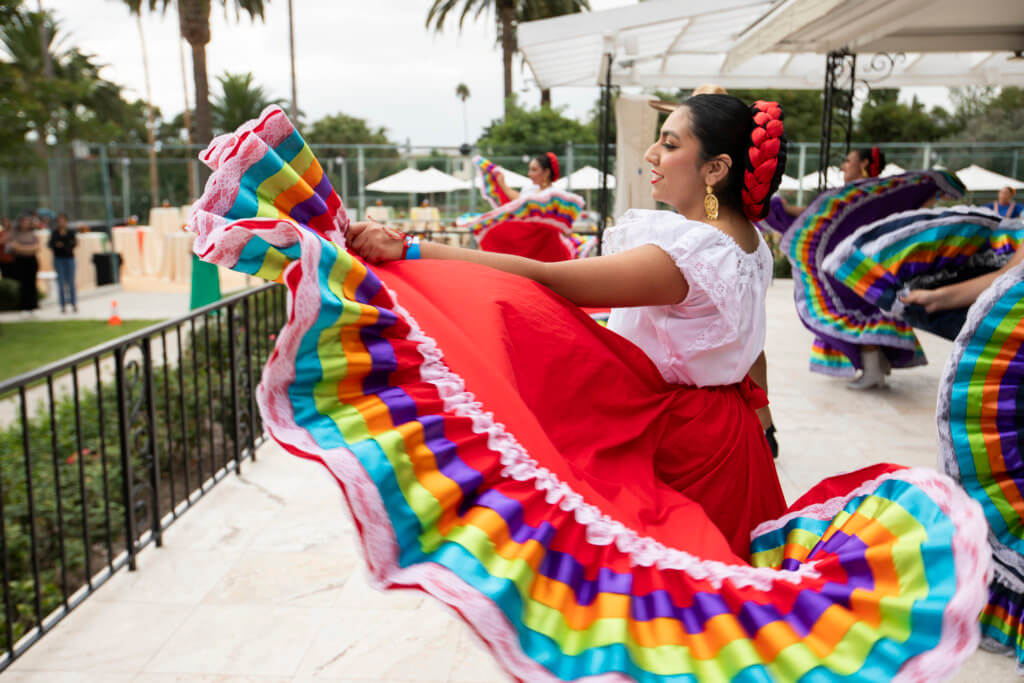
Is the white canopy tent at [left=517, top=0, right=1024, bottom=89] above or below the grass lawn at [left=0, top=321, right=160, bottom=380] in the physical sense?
above

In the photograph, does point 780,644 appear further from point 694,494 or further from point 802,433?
point 802,433

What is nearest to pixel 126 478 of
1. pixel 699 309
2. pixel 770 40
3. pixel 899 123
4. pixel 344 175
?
pixel 699 309

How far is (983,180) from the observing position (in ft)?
51.0

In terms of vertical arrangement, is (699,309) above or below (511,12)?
below

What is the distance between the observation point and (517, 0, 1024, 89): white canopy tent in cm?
624

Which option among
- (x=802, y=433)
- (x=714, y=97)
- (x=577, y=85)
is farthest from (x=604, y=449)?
(x=577, y=85)

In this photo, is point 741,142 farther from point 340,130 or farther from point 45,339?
point 340,130

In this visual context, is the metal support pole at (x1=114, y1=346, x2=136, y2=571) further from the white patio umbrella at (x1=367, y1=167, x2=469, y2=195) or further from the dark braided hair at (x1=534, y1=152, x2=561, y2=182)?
the white patio umbrella at (x1=367, y1=167, x2=469, y2=195)

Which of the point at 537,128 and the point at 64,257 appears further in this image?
the point at 537,128

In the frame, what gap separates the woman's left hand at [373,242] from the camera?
1487 millimetres

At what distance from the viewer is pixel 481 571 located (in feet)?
3.68

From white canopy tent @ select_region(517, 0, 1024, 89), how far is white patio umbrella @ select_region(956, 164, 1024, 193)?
21.4ft

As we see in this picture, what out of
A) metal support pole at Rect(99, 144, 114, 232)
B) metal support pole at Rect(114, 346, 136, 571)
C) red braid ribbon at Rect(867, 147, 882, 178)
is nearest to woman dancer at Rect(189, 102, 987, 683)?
metal support pole at Rect(114, 346, 136, 571)

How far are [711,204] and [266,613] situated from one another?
7.49 ft
